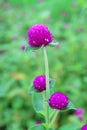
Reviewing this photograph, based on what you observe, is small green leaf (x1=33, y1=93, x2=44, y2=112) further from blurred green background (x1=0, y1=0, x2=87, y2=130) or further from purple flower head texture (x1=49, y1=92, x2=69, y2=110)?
blurred green background (x1=0, y1=0, x2=87, y2=130)

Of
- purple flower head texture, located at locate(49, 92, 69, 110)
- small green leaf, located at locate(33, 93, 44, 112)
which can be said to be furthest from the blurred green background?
purple flower head texture, located at locate(49, 92, 69, 110)

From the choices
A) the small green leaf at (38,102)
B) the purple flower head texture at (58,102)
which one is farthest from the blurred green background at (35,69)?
the purple flower head texture at (58,102)

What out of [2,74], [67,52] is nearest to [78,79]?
[67,52]

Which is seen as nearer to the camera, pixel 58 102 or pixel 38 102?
pixel 58 102

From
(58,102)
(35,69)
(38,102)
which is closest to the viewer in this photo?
(58,102)

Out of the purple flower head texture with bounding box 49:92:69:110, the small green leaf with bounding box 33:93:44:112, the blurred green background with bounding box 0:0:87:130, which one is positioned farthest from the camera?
the blurred green background with bounding box 0:0:87:130

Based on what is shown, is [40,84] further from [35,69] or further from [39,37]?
[35,69]

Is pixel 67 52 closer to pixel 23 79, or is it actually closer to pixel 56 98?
pixel 23 79

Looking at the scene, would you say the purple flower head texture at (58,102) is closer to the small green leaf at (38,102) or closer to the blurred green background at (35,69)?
the small green leaf at (38,102)

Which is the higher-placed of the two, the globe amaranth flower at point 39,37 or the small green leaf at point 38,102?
the globe amaranth flower at point 39,37

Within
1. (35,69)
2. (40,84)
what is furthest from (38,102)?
(35,69)
